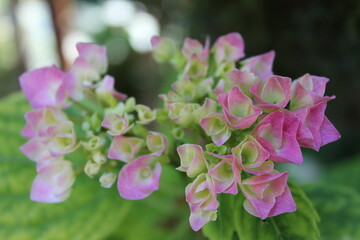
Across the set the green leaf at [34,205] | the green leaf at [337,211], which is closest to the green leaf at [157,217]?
the green leaf at [34,205]

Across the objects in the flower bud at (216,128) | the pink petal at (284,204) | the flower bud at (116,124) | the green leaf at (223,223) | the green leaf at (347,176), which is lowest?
the green leaf at (347,176)

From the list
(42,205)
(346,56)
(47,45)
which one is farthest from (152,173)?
(47,45)

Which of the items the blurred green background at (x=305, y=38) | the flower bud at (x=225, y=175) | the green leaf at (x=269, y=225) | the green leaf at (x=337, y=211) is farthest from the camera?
the blurred green background at (x=305, y=38)

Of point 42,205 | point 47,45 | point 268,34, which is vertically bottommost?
point 47,45

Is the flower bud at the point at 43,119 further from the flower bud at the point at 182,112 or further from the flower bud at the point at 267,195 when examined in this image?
the flower bud at the point at 267,195

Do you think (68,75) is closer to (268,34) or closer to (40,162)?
(40,162)

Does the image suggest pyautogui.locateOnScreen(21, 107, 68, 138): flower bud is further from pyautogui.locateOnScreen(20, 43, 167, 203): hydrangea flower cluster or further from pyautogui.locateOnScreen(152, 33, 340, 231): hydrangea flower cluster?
pyautogui.locateOnScreen(152, 33, 340, 231): hydrangea flower cluster
